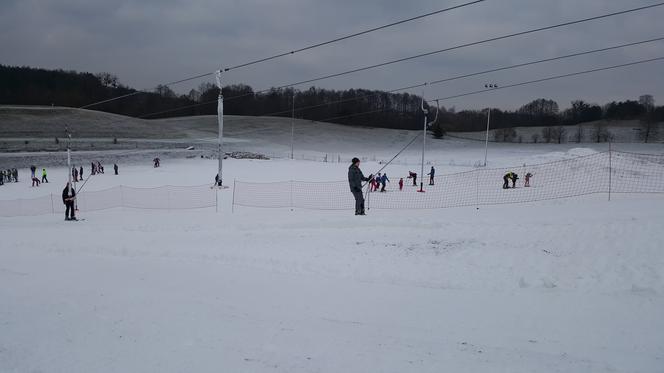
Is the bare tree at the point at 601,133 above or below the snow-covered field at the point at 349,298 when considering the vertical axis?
above

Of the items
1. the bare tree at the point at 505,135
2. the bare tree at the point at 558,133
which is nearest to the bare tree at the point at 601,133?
the bare tree at the point at 558,133

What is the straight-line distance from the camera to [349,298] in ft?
21.9

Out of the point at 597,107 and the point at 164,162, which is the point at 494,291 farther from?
the point at 597,107

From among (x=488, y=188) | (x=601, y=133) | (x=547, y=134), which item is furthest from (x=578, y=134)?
(x=488, y=188)

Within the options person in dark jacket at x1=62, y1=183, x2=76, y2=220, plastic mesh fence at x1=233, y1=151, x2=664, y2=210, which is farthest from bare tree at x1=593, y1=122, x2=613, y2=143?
person in dark jacket at x1=62, y1=183, x2=76, y2=220

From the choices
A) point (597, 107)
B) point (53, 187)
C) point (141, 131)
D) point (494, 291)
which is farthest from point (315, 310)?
point (597, 107)

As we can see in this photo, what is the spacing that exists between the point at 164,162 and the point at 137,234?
1874 inches

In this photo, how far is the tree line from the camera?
108188 millimetres

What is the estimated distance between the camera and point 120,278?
7.75 meters

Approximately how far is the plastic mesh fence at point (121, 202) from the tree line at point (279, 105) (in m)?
75.2

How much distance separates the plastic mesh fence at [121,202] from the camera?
22109mm

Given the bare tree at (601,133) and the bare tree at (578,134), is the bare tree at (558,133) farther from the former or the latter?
the bare tree at (601,133)

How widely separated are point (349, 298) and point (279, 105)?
12921 centimetres

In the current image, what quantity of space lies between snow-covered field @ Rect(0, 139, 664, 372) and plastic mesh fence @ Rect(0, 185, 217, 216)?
1049cm
